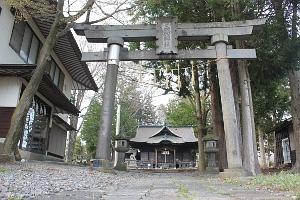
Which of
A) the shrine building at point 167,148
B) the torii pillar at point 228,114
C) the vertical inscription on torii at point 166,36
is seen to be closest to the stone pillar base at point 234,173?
the torii pillar at point 228,114

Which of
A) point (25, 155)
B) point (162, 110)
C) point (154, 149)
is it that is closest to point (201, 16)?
point (25, 155)

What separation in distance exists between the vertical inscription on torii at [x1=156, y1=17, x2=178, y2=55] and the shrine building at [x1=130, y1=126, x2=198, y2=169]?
20266 millimetres

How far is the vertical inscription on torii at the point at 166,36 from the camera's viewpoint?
37.3 ft

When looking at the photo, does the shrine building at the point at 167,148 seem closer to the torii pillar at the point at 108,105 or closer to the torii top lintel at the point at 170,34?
the torii top lintel at the point at 170,34

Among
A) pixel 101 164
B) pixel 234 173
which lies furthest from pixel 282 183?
pixel 101 164

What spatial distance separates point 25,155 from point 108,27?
6.79 meters

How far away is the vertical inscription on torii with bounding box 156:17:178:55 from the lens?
37.3 feet

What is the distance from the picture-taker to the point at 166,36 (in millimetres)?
11500

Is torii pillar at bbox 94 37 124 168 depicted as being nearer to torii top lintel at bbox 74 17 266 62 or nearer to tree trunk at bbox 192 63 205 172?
torii top lintel at bbox 74 17 266 62

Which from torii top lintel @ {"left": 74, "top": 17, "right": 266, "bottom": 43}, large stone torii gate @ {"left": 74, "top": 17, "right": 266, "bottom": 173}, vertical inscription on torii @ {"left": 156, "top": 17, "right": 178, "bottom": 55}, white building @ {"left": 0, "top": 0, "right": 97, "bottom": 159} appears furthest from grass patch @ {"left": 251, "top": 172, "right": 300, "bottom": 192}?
white building @ {"left": 0, "top": 0, "right": 97, "bottom": 159}

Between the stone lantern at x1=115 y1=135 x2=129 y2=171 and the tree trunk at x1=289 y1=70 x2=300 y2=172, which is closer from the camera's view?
the tree trunk at x1=289 y1=70 x2=300 y2=172

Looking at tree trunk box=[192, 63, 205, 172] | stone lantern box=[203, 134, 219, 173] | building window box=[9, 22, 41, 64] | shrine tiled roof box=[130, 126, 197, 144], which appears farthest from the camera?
shrine tiled roof box=[130, 126, 197, 144]

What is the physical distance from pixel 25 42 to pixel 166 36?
6.98 metres

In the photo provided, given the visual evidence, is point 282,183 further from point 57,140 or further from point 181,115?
point 181,115
